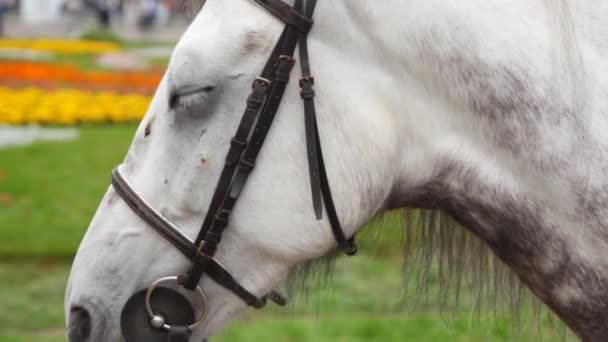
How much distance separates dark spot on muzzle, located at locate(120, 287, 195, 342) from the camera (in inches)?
84.1

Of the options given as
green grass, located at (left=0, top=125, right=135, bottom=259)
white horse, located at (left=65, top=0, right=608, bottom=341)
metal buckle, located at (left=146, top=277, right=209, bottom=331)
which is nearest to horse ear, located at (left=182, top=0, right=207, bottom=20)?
white horse, located at (left=65, top=0, right=608, bottom=341)

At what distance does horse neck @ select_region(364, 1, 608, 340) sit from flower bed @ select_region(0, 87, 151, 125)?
9.16m

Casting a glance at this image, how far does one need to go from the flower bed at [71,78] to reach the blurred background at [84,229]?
0.8 inches

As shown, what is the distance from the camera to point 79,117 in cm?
1095

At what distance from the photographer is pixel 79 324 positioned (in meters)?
2.18

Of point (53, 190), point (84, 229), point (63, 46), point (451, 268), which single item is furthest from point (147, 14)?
point (451, 268)

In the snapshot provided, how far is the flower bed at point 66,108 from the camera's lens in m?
10.8

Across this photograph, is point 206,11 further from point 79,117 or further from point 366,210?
point 79,117

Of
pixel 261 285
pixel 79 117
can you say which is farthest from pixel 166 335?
pixel 79 117

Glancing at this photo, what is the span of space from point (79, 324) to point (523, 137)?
122 cm

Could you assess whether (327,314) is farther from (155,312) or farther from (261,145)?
(261,145)

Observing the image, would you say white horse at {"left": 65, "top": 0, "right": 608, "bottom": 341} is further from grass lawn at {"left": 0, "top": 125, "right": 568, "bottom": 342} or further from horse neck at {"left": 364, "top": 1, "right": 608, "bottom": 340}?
grass lawn at {"left": 0, "top": 125, "right": 568, "bottom": 342}

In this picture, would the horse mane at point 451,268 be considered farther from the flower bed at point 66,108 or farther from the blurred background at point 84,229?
the flower bed at point 66,108

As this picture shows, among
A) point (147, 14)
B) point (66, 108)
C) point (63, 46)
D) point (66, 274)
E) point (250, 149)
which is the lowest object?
point (147, 14)
